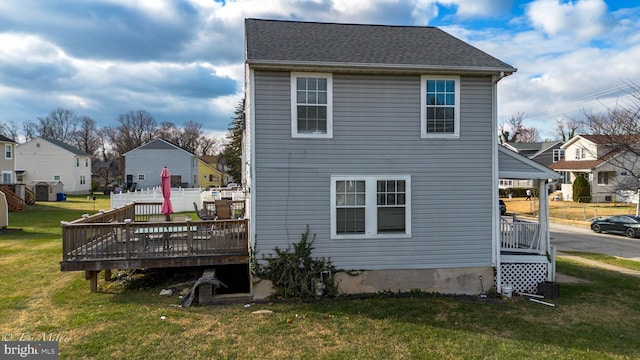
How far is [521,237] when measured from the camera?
34.3ft

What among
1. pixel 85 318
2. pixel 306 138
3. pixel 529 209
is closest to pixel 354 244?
pixel 306 138

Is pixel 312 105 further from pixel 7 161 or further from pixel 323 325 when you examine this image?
pixel 7 161

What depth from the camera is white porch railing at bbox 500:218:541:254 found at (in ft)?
32.4

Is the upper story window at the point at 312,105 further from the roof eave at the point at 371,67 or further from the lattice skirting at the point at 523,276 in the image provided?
the lattice skirting at the point at 523,276

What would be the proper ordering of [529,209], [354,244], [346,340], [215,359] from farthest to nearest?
1. [529,209]
2. [354,244]
3. [346,340]
4. [215,359]

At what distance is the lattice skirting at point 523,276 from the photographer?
9.45 metres

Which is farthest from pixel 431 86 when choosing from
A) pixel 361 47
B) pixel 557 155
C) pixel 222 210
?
pixel 557 155

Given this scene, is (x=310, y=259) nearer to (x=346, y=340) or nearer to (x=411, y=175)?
(x=346, y=340)

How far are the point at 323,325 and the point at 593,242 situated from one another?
18446mm

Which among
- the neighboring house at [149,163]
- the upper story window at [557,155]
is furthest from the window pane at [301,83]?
the upper story window at [557,155]

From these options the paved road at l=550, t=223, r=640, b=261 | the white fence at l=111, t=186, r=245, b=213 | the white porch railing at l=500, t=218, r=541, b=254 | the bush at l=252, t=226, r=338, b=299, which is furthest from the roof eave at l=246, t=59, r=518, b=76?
the white fence at l=111, t=186, r=245, b=213

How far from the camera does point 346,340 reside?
21.0 ft

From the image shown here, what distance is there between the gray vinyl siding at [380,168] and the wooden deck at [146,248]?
79 centimetres

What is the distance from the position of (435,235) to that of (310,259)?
9.94 feet
